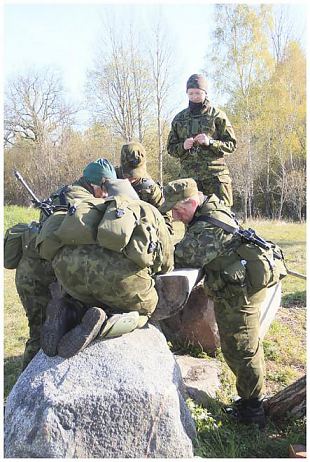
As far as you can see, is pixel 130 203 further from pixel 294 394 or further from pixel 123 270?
pixel 294 394

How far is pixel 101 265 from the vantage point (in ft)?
10.7

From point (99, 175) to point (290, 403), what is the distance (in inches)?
93.0

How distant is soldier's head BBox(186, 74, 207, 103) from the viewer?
6.09 metres

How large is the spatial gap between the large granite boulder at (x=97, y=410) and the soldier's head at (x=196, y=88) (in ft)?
12.5

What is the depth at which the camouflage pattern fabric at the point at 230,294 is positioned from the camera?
12.6 feet

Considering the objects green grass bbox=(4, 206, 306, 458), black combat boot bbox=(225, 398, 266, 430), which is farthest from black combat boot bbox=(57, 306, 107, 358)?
black combat boot bbox=(225, 398, 266, 430)

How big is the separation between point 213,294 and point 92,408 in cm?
143

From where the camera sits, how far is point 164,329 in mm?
5441

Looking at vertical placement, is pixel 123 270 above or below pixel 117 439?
above

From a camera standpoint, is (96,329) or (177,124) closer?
(96,329)

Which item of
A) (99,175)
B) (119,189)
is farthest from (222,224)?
(99,175)

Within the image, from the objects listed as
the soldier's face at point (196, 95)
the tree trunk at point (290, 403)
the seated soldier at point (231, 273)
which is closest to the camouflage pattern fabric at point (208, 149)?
the soldier's face at point (196, 95)

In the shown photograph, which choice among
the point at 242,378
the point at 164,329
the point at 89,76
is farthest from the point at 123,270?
the point at 89,76

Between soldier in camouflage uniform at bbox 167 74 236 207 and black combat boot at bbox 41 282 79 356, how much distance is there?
11.3ft
